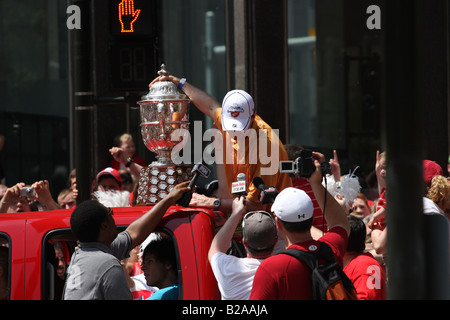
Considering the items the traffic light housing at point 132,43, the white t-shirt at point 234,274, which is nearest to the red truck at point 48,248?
the white t-shirt at point 234,274

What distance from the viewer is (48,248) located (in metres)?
4.23

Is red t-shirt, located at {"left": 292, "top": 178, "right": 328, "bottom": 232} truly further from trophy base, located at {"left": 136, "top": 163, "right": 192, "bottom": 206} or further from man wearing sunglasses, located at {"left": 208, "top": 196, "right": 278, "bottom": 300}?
man wearing sunglasses, located at {"left": 208, "top": 196, "right": 278, "bottom": 300}

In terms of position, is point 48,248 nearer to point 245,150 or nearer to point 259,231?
point 259,231

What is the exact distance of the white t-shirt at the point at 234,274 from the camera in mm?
4078

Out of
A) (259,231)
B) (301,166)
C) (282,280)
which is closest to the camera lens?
(282,280)

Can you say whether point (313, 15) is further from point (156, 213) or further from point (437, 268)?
point (437, 268)

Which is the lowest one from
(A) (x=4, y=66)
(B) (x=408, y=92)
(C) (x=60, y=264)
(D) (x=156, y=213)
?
(C) (x=60, y=264)

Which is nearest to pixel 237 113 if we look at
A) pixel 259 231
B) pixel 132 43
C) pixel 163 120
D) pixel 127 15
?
pixel 163 120

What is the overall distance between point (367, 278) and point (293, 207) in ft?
3.37

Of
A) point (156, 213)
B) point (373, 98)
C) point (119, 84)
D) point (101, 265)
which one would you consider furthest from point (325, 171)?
point (373, 98)

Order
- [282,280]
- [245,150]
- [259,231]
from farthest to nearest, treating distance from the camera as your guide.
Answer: [245,150]
[259,231]
[282,280]

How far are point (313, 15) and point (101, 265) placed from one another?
8.70 meters

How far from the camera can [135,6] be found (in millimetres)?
7062

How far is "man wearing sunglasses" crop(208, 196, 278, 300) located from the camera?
4090 millimetres
